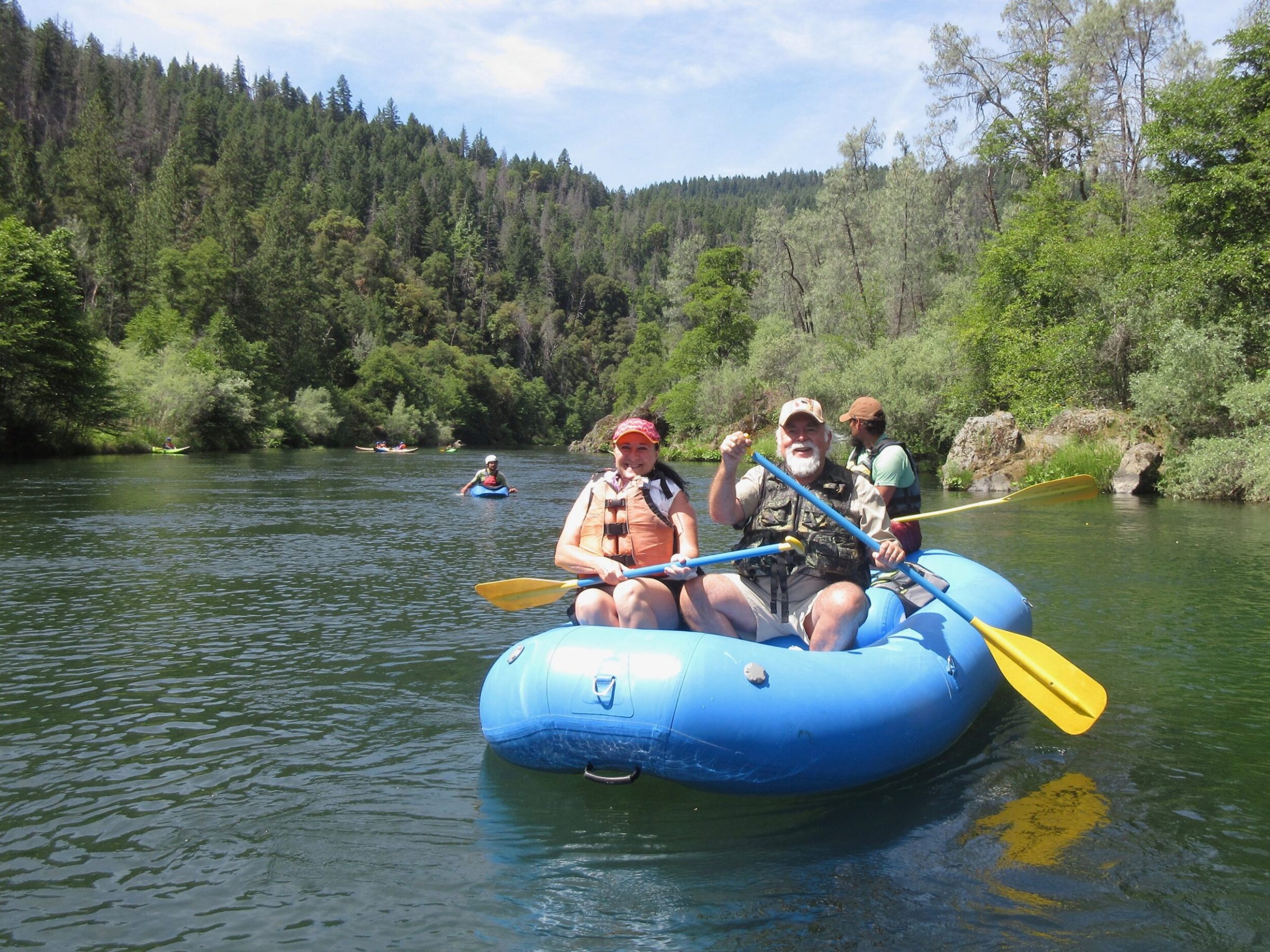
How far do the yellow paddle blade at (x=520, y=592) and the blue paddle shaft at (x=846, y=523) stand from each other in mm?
1508

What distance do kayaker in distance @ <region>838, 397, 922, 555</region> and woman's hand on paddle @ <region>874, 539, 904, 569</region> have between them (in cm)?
123

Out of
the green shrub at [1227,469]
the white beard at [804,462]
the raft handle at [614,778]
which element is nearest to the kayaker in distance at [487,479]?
the green shrub at [1227,469]

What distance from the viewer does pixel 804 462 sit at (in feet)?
15.7

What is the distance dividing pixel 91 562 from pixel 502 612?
475 cm

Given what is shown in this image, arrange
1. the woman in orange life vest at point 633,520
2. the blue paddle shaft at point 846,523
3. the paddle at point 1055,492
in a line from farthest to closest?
the paddle at point 1055,492, the woman in orange life vest at point 633,520, the blue paddle shaft at point 846,523

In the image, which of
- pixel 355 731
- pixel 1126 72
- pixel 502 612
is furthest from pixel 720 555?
pixel 1126 72

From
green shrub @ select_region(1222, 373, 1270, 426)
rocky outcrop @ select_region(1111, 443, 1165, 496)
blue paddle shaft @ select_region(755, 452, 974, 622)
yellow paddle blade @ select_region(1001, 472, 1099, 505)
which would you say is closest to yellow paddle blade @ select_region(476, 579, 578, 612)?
blue paddle shaft @ select_region(755, 452, 974, 622)

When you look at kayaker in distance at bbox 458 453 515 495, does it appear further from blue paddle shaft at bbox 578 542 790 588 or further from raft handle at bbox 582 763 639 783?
raft handle at bbox 582 763 639 783

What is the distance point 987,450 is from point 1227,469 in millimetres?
5671

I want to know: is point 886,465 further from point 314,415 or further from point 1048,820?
point 314,415

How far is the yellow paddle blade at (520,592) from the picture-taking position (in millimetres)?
5645

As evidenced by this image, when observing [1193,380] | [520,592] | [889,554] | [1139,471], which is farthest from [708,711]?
[1193,380]

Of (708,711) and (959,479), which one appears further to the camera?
(959,479)

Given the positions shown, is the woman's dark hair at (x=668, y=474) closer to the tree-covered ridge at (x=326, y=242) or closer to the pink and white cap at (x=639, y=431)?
the pink and white cap at (x=639, y=431)
